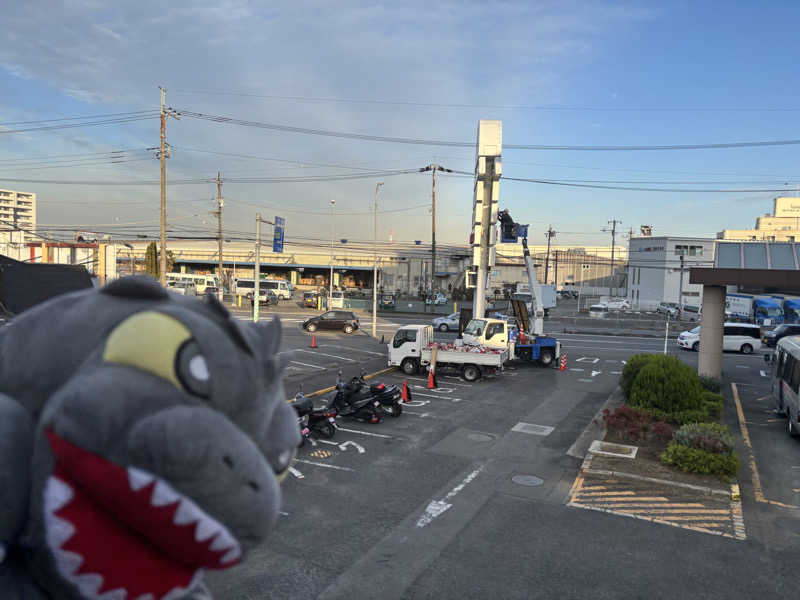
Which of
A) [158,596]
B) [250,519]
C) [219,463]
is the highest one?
[219,463]

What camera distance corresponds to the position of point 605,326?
48469mm

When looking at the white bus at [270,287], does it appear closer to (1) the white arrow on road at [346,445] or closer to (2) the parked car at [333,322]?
(2) the parked car at [333,322]

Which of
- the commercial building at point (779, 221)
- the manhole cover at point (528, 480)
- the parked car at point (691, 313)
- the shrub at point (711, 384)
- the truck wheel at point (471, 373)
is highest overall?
the commercial building at point (779, 221)

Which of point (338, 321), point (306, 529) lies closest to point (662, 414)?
point (306, 529)

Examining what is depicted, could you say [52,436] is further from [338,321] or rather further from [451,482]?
[338,321]

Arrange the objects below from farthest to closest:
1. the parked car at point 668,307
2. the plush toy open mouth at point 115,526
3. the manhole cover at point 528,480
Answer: the parked car at point 668,307 < the manhole cover at point 528,480 < the plush toy open mouth at point 115,526

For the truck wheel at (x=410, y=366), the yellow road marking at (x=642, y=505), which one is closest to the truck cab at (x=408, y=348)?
the truck wheel at (x=410, y=366)

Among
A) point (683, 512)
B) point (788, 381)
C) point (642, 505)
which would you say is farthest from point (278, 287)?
point (683, 512)

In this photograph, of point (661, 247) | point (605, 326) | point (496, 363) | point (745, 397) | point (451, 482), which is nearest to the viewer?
point (451, 482)

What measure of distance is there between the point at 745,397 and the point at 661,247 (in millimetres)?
55934

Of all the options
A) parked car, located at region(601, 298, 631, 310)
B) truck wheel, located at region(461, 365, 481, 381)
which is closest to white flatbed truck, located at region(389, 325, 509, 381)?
truck wheel, located at region(461, 365, 481, 381)

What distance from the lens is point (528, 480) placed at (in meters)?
10.9

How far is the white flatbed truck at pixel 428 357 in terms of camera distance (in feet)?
69.4

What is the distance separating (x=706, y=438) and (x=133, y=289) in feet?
39.8
